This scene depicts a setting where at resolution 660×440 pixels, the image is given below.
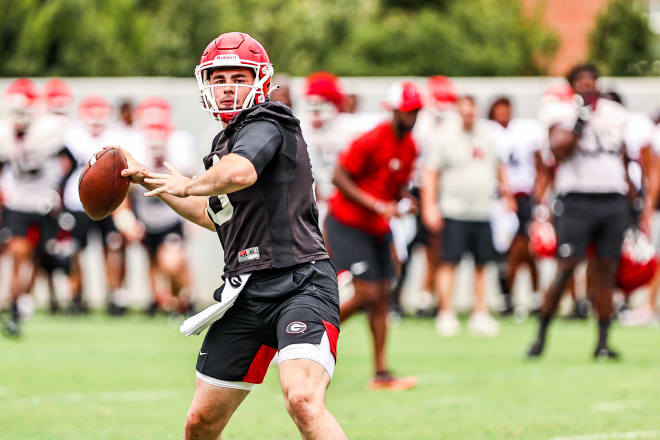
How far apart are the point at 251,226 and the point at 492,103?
10201mm

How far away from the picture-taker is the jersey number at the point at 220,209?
486cm

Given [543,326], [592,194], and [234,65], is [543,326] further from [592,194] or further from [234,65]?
[234,65]

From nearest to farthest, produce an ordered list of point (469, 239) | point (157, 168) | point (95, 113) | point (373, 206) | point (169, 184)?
point (169, 184)
point (373, 206)
point (469, 239)
point (157, 168)
point (95, 113)

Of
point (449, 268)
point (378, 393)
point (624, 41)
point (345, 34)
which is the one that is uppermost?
point (345, 34)

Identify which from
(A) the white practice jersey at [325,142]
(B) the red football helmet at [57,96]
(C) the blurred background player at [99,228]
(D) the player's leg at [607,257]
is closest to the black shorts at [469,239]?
(A) the white practice jersey at [325,142]

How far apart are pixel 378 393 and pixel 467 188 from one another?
4890mm

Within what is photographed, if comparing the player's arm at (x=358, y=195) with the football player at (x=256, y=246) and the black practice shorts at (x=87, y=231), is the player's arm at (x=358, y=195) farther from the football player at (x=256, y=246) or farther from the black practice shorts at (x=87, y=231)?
the black practice shorts at (x=87, y=231)

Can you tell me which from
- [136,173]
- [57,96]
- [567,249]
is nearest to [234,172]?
[136,173]

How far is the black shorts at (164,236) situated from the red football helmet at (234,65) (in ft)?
30.0

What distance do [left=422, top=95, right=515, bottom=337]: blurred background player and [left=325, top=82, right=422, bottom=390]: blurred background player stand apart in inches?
144

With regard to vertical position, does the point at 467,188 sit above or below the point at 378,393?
above

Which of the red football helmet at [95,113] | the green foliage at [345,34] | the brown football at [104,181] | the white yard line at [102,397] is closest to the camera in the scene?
the brown football at [104,181]

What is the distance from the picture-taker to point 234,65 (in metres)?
4.80

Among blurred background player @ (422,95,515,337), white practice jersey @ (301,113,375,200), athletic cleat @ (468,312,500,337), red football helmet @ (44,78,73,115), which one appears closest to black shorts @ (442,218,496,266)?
blurred background player @ (422,95,515,337)
